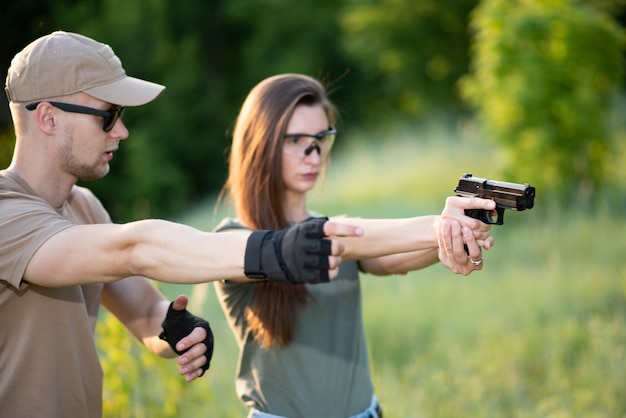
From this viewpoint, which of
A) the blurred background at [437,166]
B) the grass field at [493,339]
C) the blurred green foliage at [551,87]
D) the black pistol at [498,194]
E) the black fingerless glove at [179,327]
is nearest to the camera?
the black pistol at [498,194]

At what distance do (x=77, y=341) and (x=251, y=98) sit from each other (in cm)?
→ 106

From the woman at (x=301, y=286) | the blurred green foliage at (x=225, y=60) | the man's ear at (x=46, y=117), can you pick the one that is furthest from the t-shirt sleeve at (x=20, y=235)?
the blurred green foliage at (x=225, y=60)

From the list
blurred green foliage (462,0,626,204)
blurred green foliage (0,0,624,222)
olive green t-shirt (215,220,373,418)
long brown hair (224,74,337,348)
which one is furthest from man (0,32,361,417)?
blurred green foliage (0,0,624,222)

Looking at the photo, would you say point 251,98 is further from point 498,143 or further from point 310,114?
point 498,143

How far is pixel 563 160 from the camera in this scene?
782 centimetres

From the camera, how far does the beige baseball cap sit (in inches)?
82.1

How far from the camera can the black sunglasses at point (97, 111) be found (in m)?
2.09

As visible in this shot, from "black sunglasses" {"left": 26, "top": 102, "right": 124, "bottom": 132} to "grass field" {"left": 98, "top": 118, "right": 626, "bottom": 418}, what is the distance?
Answer: 1.03 m

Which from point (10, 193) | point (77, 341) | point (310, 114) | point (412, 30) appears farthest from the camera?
point (412, 30)

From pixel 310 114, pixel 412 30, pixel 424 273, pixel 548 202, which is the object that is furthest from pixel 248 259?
pixel 412 30

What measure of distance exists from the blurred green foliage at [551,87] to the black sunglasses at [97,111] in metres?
6.02

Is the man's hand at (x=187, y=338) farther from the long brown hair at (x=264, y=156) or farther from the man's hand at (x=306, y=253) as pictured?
the man's hand at (x=306, y=253)

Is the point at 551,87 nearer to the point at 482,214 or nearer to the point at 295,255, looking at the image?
the point at 482,214

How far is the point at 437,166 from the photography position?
10.4 meters
